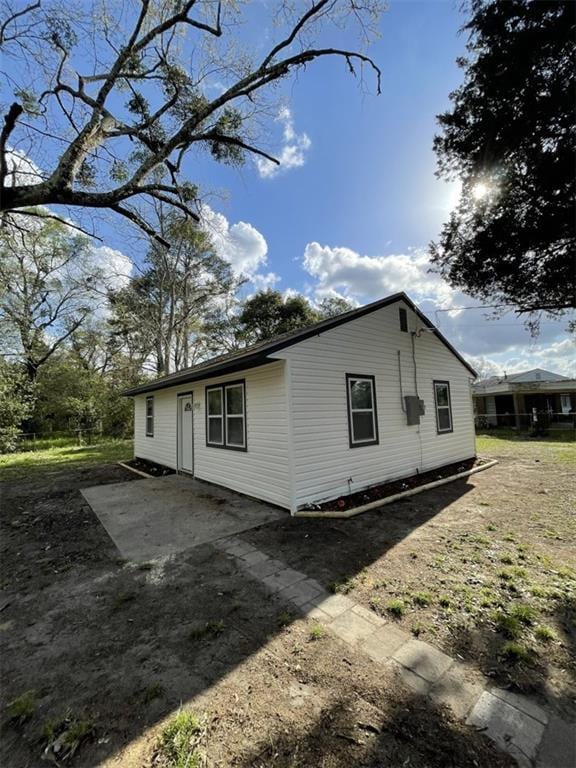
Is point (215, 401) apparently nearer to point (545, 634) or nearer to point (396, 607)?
point (396, 607)

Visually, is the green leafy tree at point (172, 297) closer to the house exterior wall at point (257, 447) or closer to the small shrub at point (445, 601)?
the house exterior wall at point (257, 447)

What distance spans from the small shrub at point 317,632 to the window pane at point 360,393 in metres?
4.38

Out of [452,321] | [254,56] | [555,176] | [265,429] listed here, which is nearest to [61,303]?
[254,56]

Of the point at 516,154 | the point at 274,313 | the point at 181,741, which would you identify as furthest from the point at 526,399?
the point at 181,741

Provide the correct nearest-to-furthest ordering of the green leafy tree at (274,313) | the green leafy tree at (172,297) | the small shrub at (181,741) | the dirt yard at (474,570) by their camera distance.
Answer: the small shrub at (181,741) → the dirt yard at (474,570) → the green leafy tree at (172,297) → the green leafy tree at (274,313)

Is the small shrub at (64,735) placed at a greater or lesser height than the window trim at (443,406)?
lesser

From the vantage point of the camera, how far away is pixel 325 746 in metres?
1.70

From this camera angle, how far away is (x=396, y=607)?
9.45ft

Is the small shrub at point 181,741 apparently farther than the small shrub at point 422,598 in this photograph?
No

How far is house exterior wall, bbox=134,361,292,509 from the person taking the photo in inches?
226

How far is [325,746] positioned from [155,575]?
2.53 meters

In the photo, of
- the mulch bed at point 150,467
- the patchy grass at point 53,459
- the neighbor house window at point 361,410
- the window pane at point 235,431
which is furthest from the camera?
the patchy grass at point 53,459

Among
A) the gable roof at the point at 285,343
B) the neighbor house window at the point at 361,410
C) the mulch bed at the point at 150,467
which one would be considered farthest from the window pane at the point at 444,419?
the mulch bed at the point at 150,467

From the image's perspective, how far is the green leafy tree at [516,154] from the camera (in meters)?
4.08
